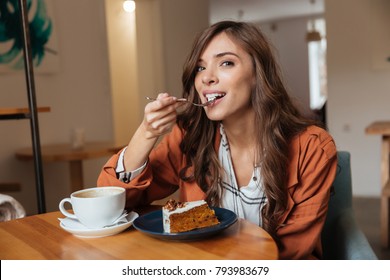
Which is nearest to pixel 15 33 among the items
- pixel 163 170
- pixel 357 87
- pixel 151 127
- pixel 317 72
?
pixel 163 170

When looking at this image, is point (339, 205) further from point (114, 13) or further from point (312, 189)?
point (114, 13)

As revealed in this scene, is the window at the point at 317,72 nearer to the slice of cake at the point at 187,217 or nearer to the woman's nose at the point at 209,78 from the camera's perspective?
the woman's nose at the point at 209,78

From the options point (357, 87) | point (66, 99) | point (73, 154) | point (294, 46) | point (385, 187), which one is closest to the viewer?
point (73, 154)

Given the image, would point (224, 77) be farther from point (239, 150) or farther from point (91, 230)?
point (91, 230)

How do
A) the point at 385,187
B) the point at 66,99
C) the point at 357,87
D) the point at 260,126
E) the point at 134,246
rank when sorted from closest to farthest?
1. the point at 134,246
2. the point at 260,126
3. the point at 385,187
4. the point at 66,99
5. the point at 357,87

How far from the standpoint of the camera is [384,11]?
3434 mm

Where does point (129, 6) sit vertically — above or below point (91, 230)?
A: above

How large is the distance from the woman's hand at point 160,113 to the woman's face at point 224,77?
0.36 feet

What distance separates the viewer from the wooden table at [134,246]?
24.2 inches

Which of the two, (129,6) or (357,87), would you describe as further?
(129,6)

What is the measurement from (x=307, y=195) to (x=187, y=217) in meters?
0.30

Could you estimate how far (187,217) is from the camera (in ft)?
2.31

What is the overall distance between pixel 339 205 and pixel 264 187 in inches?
12.4
